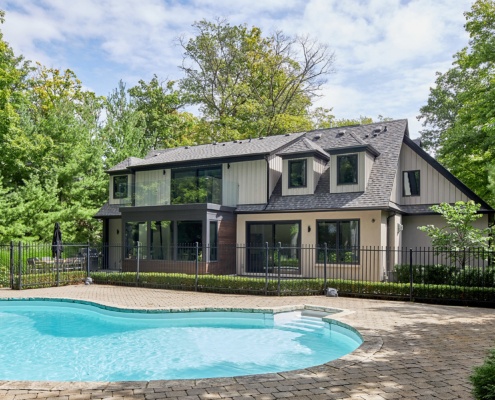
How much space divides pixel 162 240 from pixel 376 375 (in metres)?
16.7

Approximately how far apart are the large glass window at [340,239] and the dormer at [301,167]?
206cm

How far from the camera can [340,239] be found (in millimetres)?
18797

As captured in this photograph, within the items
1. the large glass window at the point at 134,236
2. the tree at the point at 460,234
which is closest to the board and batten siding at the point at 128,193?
the large glass window at the point at 134,236

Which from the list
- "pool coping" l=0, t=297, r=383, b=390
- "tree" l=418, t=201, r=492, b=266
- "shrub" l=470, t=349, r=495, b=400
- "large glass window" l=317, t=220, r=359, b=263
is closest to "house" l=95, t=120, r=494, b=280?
"large glass window" l=317, t=220, r=359, b=263

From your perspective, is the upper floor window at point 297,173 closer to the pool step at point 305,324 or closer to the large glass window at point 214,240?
the large glass window at point 214,240

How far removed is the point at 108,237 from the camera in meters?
26.7

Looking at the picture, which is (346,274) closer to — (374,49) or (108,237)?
(374,49)

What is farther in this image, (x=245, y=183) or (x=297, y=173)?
(x=245, y=183)

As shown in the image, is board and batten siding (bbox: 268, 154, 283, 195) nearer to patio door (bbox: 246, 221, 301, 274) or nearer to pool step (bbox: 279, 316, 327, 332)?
patio door (bbox: 246, 221, 301, 274)

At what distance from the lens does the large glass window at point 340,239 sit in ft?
60.1

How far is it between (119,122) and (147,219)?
14.0 metres

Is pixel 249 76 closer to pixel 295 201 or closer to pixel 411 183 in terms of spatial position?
pixel 295 201

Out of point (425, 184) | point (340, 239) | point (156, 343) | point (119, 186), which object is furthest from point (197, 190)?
point (156, 343)

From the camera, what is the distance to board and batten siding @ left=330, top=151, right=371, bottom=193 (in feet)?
62.3
